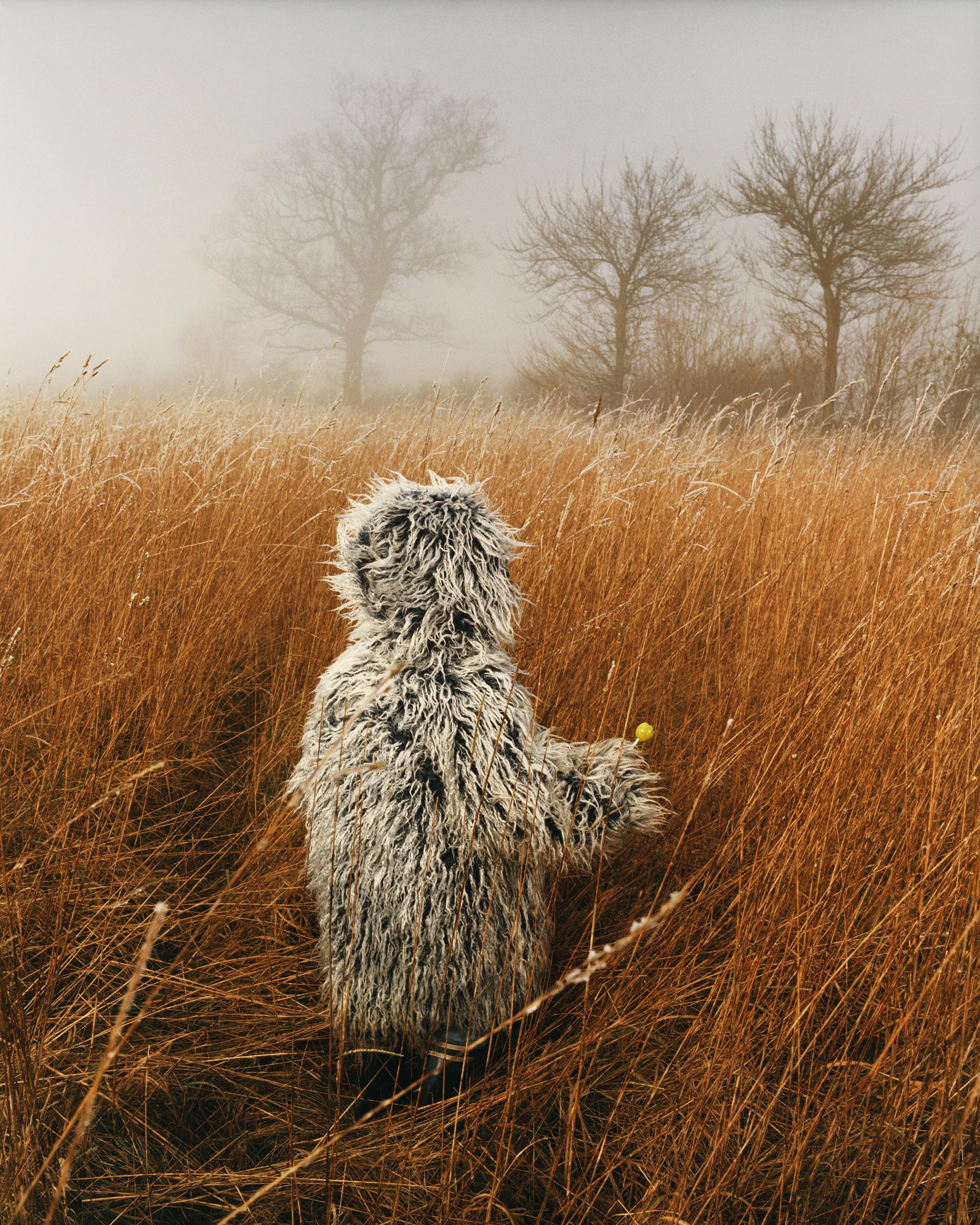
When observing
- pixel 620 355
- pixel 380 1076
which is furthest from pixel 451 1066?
pixel 620 355

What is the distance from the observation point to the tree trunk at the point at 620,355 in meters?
13.2

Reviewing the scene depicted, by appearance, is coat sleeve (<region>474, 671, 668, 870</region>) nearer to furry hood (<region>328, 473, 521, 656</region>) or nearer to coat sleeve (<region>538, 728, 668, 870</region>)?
coat sleeve (<region>538, 728, 668, 870</region>)

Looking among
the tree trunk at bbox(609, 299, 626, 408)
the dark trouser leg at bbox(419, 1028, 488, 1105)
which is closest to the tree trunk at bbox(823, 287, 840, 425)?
the tree trunk at bbox(609, 299, 626, 408)

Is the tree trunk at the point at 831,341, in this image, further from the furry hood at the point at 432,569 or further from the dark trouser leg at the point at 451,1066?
the dark trouser leg at the point at 451,1066

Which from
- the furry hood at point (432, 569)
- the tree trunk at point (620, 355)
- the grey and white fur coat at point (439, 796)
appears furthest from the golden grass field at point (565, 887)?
the tree trunk at point (620, 355)

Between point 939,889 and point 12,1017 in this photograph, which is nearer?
point 12,1017

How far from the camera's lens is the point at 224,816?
6.61ft

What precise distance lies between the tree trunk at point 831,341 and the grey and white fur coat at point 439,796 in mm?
12703

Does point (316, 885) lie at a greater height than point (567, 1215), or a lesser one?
greater

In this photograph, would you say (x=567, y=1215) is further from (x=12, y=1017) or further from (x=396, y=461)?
(x=396, y=461)

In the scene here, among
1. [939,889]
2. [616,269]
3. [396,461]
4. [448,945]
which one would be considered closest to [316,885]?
[448,945]

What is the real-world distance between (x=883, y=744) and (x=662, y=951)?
0.70 meters

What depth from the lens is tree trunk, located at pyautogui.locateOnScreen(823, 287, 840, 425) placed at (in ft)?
39.8

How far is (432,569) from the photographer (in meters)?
1.33
